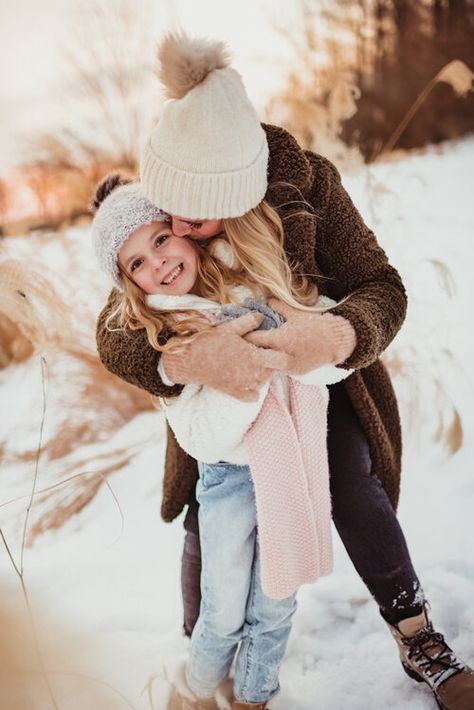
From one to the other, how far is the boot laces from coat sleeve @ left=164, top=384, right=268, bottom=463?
1.51 feet

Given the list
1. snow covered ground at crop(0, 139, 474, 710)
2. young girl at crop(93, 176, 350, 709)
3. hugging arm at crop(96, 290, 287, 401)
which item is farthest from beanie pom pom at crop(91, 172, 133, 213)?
snow covered ground at crop(0, 139, 474, 710)

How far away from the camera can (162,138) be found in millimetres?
976

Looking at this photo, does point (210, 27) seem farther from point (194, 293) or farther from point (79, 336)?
point (194, 293)

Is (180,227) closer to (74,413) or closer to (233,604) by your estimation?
(233,604)

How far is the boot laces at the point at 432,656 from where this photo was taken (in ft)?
3.49

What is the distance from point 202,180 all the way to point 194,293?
0.20 m

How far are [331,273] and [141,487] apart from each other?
1027 millimetres

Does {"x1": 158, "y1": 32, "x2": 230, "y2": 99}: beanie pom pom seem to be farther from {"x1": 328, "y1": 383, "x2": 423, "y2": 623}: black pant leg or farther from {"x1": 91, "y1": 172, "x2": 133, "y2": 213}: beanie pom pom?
{"x1": 328, "y1": 383, "x2": 423, "y2": 623}: black pant leg

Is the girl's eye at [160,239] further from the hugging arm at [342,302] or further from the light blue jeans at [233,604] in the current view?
the light blue jeans at [233,604]

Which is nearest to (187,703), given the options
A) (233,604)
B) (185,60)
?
(233,604)

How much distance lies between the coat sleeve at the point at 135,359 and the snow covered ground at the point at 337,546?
1.36ft

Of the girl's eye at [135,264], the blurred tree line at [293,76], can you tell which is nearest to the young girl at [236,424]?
the girl's eye at [135,264]

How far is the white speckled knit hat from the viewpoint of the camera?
1010 millimetres

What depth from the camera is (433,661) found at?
1.07 m
